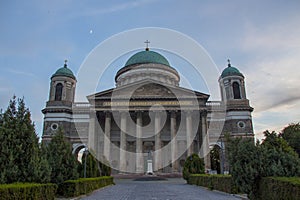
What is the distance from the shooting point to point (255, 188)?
28.7ft

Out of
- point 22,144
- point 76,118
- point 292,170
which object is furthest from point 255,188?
point 76,118

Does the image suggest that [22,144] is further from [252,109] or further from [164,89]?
[252,109]

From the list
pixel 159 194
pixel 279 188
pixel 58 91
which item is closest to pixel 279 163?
pixel 279 188

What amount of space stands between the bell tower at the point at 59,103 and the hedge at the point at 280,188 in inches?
1211

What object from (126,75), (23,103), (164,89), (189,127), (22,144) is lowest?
(22,144)

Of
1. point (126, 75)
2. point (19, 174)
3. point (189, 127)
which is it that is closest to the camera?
point (19, 174)

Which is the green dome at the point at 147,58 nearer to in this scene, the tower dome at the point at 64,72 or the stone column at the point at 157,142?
the tower dome at the point at 64,72

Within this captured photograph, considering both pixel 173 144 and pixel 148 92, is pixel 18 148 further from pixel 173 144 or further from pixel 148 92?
pixel 148 92

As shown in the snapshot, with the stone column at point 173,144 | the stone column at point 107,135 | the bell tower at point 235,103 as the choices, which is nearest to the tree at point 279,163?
the stone column at point 173,144

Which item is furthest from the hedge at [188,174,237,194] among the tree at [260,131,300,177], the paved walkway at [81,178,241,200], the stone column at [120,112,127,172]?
the stone column at [120,112,127,172]

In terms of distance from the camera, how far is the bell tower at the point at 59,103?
116 feet

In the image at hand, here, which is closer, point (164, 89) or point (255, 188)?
point (255, 188)

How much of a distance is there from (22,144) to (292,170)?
9388 millimetres

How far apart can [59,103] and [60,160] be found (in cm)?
2543
